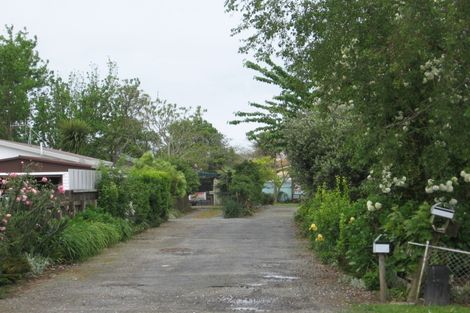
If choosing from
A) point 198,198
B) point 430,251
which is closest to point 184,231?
point 430,251

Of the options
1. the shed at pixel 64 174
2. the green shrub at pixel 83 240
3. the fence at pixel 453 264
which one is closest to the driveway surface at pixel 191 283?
the green shrub at pixel 83 240

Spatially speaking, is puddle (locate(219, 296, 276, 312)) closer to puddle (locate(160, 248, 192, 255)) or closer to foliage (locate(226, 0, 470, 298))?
foliage (locate(226, 0, 470, 298))

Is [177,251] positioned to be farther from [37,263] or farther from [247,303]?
[247,303]

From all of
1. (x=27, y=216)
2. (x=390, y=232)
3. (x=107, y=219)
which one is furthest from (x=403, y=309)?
(x=107, y=219)

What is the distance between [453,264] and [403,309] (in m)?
1.28

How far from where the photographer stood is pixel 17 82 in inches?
1770

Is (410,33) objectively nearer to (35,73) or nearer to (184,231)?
(184,231)

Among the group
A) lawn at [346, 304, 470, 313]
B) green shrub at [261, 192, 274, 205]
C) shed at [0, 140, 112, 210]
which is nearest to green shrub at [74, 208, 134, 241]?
shed at [0, 140, 112, 210]

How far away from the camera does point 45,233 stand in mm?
13430

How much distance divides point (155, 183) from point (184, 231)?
169 inches

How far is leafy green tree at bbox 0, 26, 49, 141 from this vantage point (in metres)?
44.1

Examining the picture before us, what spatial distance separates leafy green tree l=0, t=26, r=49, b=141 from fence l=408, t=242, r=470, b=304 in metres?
39.8

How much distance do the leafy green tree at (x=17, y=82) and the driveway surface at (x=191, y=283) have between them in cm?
3059

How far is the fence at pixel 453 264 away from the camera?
8.83 meters
